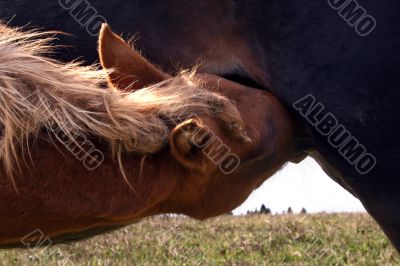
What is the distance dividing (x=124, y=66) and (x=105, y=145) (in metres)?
0.25

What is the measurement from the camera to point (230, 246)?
198 inches

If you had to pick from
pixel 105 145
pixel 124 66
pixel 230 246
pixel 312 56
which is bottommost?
pixel 230 246

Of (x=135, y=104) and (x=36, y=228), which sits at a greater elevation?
(x=135, y=104)

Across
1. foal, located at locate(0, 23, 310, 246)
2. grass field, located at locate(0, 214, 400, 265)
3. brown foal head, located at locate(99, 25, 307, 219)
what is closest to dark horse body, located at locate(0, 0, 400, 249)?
brown foal head, located at locate(99, 25, 307, 219)

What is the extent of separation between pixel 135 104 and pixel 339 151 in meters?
0.61

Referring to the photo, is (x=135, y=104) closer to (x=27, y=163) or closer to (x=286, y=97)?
(x=27, y=163)

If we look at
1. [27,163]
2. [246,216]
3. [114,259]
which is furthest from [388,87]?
[246,216]

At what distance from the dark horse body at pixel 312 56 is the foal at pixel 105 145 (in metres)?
0.28

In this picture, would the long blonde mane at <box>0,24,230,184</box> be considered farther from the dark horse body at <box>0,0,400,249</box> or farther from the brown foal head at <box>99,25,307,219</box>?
the dark horse body at <box>0,0,400,249</box>

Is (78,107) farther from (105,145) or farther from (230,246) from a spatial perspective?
(230,246)

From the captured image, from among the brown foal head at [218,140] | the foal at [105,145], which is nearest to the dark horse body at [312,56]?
the brown foal head at [218,140]

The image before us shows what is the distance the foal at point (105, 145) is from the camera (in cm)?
180

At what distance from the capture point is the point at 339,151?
218 centimetres

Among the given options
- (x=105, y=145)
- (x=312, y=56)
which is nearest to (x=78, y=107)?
(x=105, y=145)
